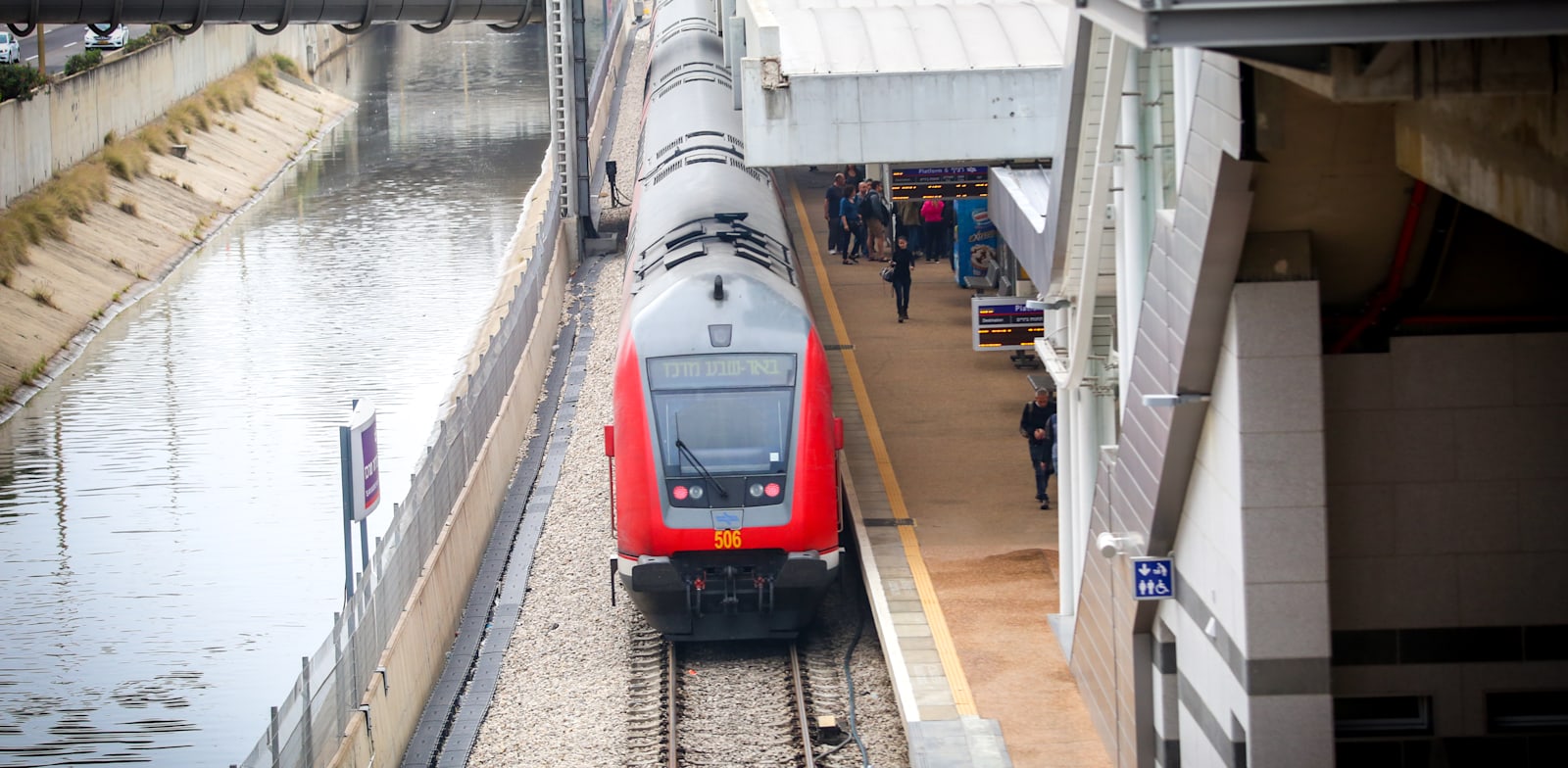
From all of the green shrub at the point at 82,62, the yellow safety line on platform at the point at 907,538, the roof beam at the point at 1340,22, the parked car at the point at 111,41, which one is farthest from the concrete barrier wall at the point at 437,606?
the parked car at the point at 111,41

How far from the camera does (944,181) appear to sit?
24.7m

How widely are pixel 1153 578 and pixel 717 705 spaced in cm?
519

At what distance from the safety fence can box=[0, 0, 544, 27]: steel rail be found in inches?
193

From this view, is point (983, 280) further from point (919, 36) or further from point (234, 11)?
point (234, 11)

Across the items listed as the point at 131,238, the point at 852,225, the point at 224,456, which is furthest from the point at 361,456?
the point at 131,238

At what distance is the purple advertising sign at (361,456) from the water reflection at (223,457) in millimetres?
2712

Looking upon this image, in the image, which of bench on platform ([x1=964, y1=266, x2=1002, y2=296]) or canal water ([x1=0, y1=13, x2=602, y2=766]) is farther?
bench on platform ([x1=964, y1=266, x2=1002, y2=296])

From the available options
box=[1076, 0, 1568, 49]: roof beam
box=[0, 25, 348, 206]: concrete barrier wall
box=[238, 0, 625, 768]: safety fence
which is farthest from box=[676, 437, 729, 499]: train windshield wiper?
box=[0, 25, 348, 206]: concrete barrier wall

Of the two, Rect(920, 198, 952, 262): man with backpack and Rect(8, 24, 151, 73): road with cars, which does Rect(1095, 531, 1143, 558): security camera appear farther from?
Rect(8, 24, 151, 73): road with cars

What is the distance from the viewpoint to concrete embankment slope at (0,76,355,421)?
106 feet

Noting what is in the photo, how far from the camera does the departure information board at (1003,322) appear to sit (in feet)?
62.8

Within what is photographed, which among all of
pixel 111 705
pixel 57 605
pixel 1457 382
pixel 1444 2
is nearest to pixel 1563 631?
pixel 1457 382

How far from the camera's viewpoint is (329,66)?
256 ft

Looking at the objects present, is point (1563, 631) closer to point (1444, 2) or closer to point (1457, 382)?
point (1457, 382)
